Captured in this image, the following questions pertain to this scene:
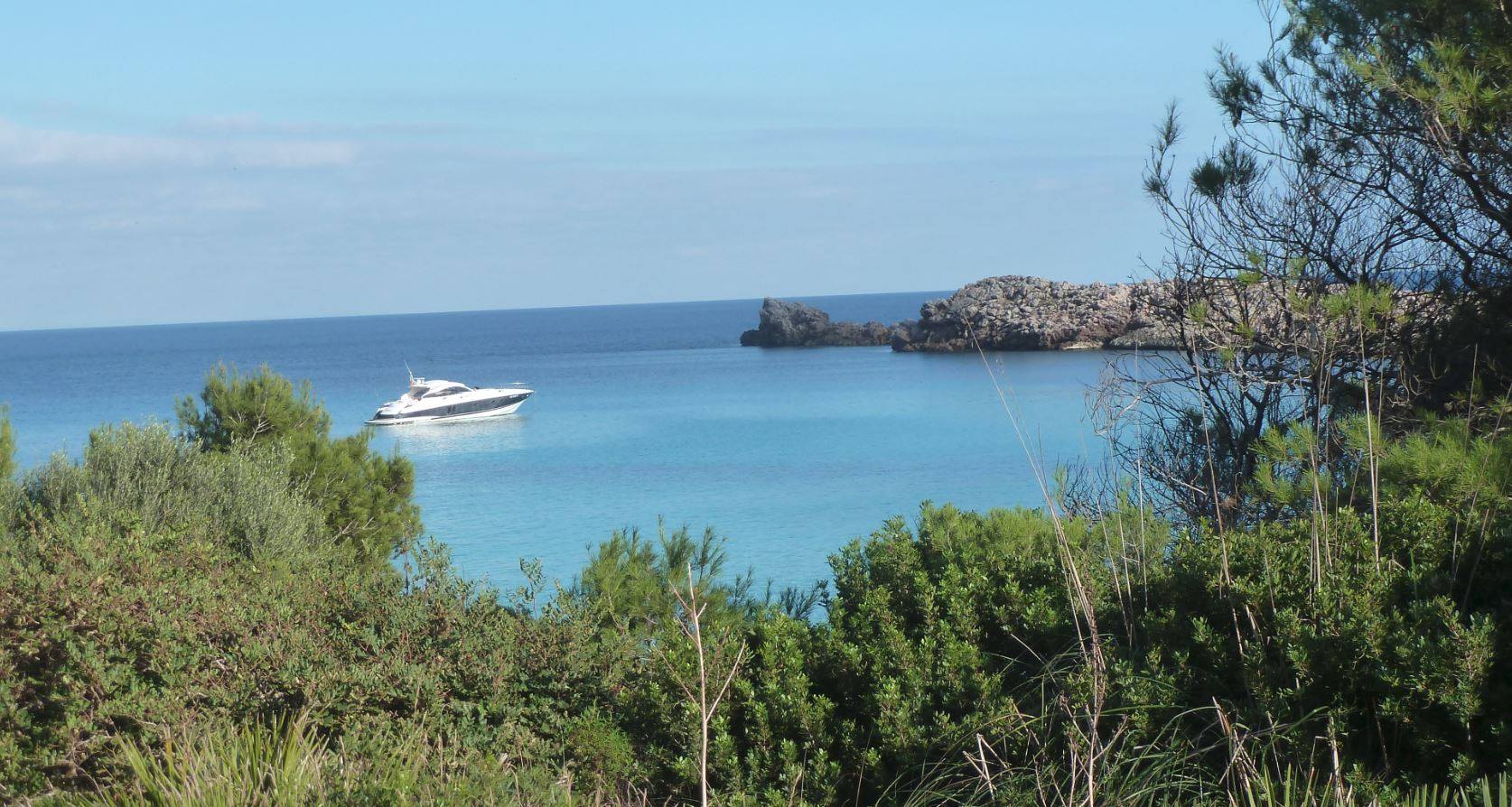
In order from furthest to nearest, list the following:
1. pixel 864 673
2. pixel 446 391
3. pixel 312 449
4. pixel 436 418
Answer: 1. pixel 446 391
2. pixel 436 418
3. pixel 312 449
4. pixel 864 673

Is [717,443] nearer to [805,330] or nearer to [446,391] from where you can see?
[446,391]

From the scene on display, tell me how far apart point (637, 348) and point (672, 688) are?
295 feet

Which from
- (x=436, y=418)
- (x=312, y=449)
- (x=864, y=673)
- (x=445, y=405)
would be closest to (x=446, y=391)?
→ (x=445, y=405)

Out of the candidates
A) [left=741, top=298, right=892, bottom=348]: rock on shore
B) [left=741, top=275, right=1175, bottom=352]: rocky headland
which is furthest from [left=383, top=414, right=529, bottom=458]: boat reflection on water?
[left=741, top=298, right=892, bottom=348]: rock on shore

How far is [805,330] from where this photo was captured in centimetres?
7650

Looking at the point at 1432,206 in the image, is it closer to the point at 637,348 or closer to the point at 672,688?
the point at 672,688

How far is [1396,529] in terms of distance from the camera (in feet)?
13.3

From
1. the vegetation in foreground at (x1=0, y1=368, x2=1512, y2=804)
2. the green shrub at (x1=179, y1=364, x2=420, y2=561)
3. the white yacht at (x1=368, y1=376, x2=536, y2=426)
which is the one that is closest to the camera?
the vegetation in foreground at (x1=0, y1=368, x2=1512, y2=804)

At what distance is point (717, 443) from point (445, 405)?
13422mm

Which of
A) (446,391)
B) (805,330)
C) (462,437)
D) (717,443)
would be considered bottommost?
(462,437)

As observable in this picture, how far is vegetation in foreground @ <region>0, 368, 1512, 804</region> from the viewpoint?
3357 mm

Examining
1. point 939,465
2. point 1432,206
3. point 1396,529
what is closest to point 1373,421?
point 1432,206

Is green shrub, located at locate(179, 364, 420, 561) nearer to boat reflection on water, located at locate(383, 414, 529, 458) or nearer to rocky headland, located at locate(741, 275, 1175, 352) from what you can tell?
boat reflection on water, located at locate(383, 414, 529, 458)

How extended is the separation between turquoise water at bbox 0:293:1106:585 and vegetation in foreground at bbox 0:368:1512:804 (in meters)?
0.94
